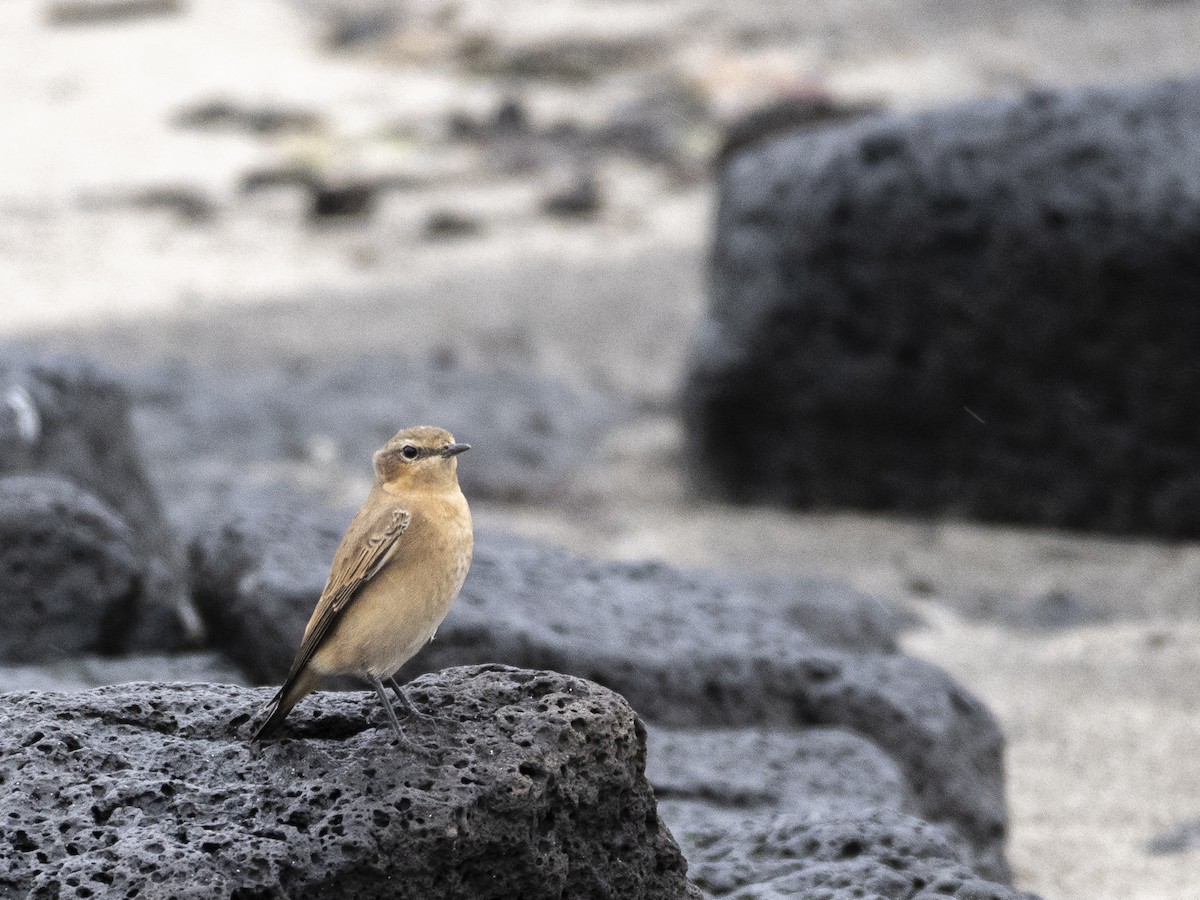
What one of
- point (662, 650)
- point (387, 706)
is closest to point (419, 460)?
point (387, 706)

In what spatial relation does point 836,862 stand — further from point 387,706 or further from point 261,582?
point 261,582

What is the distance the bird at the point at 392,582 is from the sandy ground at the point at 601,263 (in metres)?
1.39

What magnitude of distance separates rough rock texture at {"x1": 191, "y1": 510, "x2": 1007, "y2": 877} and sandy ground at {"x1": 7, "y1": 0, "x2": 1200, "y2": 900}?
46 centimetres

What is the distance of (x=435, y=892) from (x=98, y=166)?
12624mm

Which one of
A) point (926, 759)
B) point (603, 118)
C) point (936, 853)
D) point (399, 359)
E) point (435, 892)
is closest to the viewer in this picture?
point (435, 892)

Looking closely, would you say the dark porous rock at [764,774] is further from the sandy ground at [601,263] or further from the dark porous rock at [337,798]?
the sandy ground at [601,263]

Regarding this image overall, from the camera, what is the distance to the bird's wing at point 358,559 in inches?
118

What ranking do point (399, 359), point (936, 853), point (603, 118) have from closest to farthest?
point (936, 853), point (399, 359), point (603, 118)

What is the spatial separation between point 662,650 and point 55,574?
1.59m

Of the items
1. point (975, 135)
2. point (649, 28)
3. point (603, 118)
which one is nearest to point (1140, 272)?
point (975, 135)

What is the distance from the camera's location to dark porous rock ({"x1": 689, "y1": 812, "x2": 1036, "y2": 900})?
123 inches

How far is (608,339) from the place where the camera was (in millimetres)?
10617

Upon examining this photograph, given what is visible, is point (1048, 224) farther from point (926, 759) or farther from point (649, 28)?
point (649, 28)

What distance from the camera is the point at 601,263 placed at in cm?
1186
